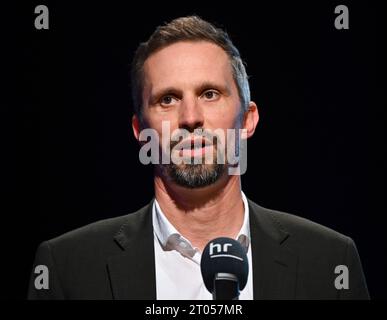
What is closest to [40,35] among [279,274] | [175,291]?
[175,291]

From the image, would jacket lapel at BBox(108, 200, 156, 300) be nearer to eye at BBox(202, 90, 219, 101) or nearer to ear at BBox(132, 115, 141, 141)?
ear at BBox(132, 115, 141, 141)

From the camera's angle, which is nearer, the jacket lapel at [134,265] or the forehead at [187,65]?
the jacket lapel at [134,265]

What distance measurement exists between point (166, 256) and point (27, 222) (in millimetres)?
848

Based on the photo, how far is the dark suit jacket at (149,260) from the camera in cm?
251

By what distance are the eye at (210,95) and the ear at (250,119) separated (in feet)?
0.76

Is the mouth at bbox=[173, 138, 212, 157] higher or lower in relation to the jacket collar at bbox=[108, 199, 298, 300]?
higher

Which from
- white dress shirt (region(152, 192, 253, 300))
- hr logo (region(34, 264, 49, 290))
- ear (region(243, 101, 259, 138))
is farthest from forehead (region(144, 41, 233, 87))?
hr logo (region(34, 264, 49, 290))

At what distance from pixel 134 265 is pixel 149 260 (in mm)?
72

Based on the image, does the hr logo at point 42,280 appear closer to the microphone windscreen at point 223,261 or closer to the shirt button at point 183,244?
the shirt button at point 183,244

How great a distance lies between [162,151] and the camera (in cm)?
262

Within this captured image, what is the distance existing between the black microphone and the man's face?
597 mm

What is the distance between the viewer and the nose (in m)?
2.49

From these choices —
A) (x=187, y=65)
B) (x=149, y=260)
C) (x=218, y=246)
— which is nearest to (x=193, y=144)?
(x=187, y=65)

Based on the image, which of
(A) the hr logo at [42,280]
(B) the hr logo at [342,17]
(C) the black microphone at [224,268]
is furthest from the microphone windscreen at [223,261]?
(B) the hr logo at [342,17]
